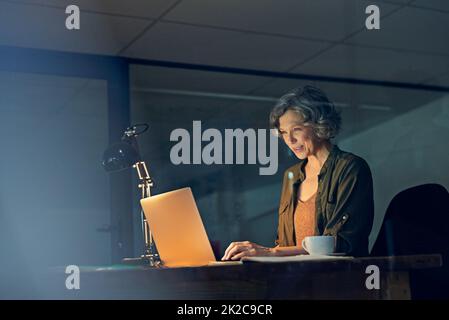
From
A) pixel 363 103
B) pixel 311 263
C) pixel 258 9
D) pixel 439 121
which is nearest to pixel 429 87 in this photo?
pixel 439 121

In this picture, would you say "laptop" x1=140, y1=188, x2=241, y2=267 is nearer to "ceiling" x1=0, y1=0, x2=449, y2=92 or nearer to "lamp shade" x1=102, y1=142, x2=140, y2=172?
"lamp shade" x1=102, y1=142, x2=140, y2=172

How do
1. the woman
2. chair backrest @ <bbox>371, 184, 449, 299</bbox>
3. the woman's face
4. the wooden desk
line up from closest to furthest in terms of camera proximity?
1. the wooden desk
2. the woman
3. the woman's face
4. chair backrest @ <bbox>371, 184, 449, 299</bbox>

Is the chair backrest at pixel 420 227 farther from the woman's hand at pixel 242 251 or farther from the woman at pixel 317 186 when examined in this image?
the woman's hand at pixel 242 251

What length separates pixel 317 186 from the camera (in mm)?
2062

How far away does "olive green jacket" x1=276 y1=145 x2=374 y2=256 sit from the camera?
1924mm

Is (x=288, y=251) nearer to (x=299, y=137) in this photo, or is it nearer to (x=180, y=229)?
(x=180, y=229)

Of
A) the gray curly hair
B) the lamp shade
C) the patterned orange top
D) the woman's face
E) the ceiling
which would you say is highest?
the ceiling

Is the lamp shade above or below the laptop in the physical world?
above

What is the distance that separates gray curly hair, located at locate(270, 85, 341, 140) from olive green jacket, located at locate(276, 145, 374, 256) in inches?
4.5

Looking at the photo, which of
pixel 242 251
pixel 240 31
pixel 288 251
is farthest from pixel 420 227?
pixel 240 31

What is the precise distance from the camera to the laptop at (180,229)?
1.69 m

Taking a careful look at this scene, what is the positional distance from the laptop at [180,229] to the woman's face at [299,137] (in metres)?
0.58

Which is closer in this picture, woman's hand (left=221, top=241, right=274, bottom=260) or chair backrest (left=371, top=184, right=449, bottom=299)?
woman's hand (left=221, top=241, right=274, bottom=260)

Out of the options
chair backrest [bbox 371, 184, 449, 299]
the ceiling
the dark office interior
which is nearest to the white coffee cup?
the dark office interior
